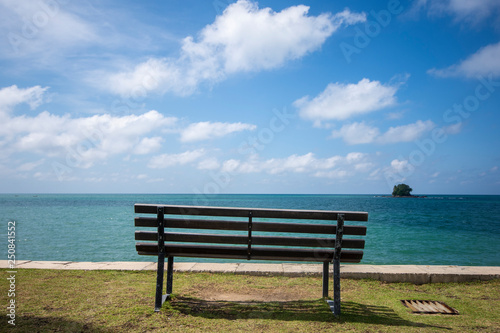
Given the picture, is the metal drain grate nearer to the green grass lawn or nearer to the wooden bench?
the green grass lawn

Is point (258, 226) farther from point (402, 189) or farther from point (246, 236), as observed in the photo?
point (402, 189)

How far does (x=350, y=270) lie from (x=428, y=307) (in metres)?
1.79

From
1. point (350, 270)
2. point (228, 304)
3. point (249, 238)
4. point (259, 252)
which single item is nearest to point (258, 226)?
point (249, 238)

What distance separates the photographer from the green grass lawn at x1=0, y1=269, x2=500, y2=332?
3680 millimetres

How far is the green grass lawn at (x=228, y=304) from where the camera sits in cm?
368

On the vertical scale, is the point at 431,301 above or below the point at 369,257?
above

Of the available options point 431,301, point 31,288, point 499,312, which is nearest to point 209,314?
point 31,288

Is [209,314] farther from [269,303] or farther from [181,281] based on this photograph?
[181,281]

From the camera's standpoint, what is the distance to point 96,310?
4047 millimetres

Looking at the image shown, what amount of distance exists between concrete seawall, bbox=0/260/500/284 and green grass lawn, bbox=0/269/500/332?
0.52 feet

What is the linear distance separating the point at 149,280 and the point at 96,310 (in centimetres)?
172

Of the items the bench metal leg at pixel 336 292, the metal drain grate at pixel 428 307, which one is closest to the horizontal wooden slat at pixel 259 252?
the bench metal leg at pixel 336 292

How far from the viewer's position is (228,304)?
447cm

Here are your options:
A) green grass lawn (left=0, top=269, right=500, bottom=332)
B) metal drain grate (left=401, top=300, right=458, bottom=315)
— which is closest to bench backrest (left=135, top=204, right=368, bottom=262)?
green grass lawn (left=0, top=269, right=500, bottom=332)
